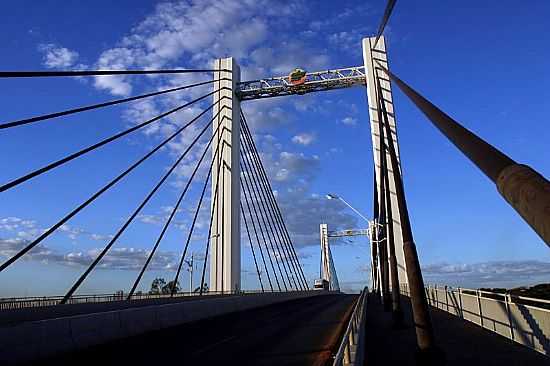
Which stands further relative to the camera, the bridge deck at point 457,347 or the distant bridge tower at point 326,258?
the distant bridge tower at point 326,258

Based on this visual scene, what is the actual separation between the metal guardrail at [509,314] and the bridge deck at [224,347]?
15.6 ft

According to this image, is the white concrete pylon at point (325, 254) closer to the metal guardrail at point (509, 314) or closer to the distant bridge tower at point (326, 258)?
the distant bridge tower at point (326, 258)

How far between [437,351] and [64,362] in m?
7.87


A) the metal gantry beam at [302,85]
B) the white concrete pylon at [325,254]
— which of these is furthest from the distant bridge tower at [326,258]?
the metal gantry beam at [302,85]

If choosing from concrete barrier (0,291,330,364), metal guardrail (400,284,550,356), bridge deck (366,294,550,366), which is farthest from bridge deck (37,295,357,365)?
metal guardrail (400,284,550,356)

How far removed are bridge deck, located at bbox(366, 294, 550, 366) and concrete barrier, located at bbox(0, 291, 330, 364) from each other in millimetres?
7292

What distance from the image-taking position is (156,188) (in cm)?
2433

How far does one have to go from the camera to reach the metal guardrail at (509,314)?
1091cm

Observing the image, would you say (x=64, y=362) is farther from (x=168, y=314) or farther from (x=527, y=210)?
(x=527, y=210)

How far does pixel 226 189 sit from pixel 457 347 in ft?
73.5

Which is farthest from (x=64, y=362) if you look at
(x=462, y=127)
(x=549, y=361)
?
(x=549, y=361)

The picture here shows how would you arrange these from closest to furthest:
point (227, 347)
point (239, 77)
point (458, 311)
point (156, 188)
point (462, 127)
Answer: point (462, 127)
point (227, 347)
point (458, 311)
point (156, 188)
point (239, 77)

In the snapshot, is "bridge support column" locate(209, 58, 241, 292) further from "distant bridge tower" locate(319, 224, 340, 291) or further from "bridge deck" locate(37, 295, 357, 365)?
"distant bridge tower" locate(319, 224, 340, 291)

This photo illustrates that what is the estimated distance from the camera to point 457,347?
12.9 m
